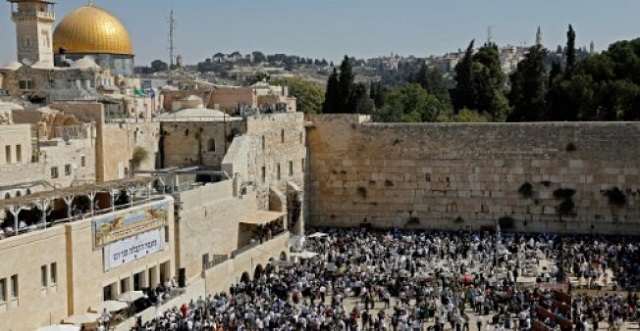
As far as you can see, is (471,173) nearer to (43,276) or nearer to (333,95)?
(333,95)

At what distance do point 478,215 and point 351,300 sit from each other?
1044 centimetres

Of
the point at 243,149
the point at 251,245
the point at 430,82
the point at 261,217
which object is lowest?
the point at 251,245

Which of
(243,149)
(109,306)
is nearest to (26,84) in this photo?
(243,149)

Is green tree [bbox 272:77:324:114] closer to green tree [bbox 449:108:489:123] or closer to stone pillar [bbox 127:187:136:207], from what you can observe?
green tree [bbox 449:108:489:123]

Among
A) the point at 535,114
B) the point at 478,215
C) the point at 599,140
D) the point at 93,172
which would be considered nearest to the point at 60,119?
the point at 93,172

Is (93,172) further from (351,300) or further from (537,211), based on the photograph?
(537,211)

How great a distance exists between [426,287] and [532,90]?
20.9 meters

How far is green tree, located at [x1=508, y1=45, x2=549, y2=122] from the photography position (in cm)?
4172

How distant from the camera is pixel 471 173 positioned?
110 ft

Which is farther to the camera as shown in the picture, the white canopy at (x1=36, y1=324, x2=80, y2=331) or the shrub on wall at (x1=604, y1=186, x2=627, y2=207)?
the shrub on wall at (x1=604, y1=186, x2=627, y2=207)

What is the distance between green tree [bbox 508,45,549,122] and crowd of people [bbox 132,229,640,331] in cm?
1094

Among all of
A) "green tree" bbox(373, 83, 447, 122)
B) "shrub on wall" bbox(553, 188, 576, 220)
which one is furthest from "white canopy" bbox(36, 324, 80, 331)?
"green tree" bbox(373, 83, 447, 122)

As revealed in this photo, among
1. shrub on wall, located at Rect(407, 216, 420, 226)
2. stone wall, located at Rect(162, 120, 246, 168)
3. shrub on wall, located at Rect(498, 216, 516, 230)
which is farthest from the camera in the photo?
shrub on wall, located at Rect(407, 216, 420, 226)

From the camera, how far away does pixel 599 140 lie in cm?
3209
